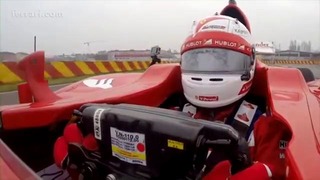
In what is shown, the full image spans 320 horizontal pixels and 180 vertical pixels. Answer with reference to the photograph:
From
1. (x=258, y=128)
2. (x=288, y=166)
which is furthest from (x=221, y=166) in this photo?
(x=258, y=128)

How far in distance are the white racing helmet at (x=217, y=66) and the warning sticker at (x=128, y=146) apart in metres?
0.78

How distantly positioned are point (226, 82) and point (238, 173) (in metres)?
0.74

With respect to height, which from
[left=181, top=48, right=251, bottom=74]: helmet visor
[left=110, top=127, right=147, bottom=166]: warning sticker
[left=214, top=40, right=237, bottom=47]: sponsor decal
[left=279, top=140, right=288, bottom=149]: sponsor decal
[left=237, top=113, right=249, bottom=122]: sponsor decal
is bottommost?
[left=279, top=140, right=288, bottom=149]: sponsor decal

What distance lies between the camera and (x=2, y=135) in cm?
188

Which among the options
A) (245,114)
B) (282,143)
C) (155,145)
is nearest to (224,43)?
(245,114)

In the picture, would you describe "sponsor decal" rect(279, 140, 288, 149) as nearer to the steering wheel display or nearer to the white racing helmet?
the white racing helmet

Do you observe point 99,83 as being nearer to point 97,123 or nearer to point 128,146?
point 97,123

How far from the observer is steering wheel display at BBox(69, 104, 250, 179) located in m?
1.15

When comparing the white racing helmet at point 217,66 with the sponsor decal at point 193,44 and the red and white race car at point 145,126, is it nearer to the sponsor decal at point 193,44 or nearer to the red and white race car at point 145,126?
the sponsor decal at point 193,44

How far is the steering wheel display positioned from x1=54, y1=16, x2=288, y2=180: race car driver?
1.50ft

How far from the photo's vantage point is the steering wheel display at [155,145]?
45.2 inches

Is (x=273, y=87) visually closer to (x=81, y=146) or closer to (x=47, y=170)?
(x=81, y=146)

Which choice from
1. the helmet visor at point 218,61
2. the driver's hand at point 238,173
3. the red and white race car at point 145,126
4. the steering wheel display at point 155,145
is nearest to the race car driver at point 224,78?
the helmet visor at point 218,61

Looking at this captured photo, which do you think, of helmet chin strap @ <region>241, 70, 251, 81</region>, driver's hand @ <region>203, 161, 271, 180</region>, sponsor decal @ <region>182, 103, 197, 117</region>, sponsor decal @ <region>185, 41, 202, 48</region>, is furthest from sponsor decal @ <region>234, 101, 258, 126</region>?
driver's hand @ <region>203, 161, 271, 180</region>
